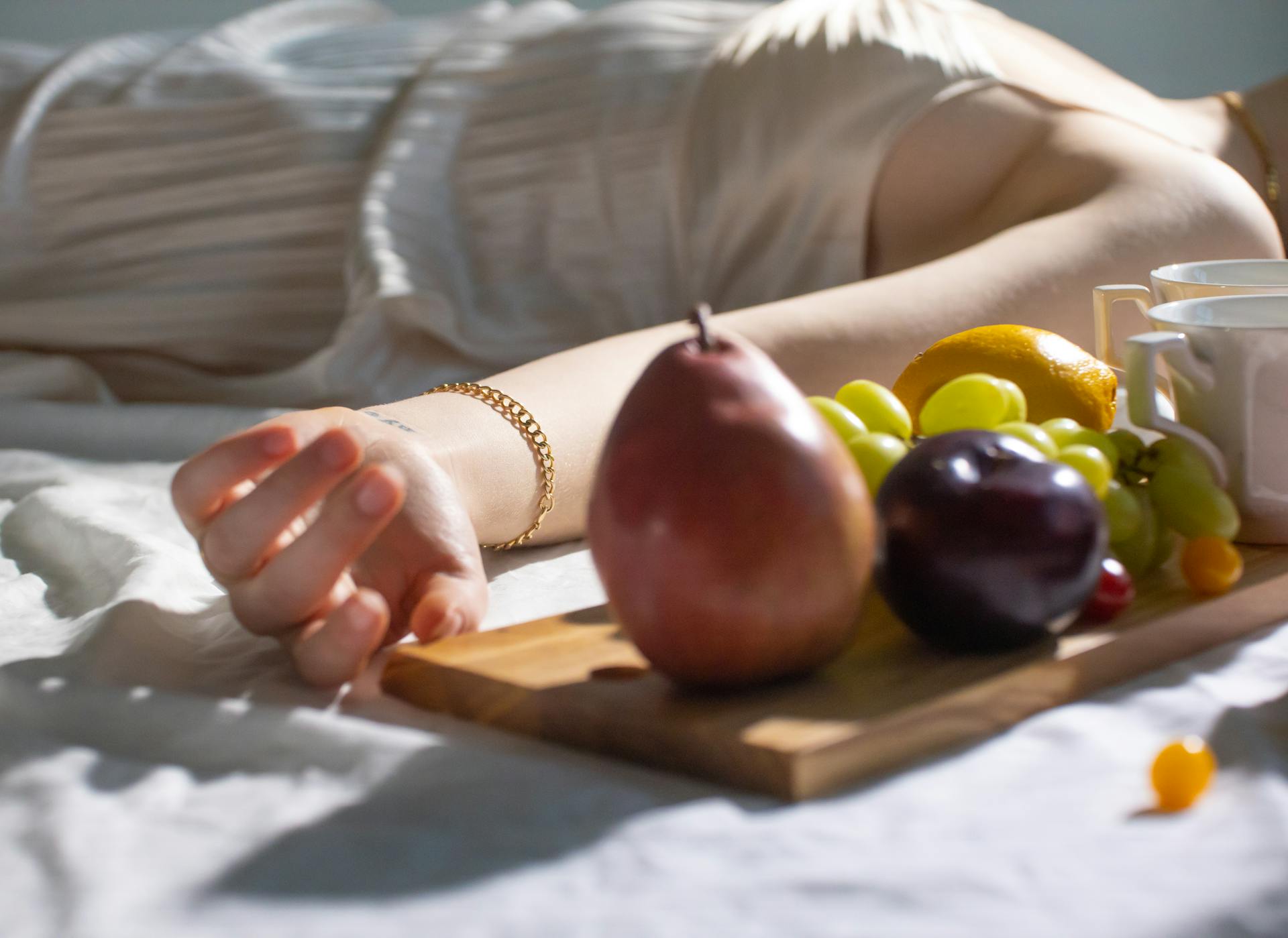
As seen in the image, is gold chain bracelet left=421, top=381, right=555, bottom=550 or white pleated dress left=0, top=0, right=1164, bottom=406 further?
white pleated dress left=0, top=0, right=1164, bottom=406

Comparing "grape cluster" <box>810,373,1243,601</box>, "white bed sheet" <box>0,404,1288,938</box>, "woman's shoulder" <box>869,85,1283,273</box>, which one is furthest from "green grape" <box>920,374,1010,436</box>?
"woman's shoulder" <box>869,85,1283,273</box>

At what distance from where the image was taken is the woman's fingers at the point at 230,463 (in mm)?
508

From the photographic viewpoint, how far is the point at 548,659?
48 cm

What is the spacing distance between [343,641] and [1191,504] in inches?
14.3

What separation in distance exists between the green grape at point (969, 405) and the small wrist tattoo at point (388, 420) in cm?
28

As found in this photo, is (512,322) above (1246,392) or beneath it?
beneath

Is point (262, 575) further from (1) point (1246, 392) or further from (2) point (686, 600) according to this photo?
(1) point (1246, 392)

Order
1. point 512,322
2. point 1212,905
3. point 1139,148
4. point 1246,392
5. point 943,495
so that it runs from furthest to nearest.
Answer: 1. point 512,322
2. point 1139,148
3. point 1246,392
4. point 943,495
5. point 1212,905

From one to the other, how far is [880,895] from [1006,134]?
91 cm

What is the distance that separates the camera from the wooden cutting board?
0.40 m

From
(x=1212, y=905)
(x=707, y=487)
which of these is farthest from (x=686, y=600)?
(x=1212, y=905)

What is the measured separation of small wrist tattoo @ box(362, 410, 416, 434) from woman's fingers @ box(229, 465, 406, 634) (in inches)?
5.5

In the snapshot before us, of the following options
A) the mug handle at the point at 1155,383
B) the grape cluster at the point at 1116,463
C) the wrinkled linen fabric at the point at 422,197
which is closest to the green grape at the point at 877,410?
the grape cluster at the point at 1116,463

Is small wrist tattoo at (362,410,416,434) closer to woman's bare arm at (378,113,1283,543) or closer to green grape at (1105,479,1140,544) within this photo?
woman's bare arm at (378,113,1283,543)
